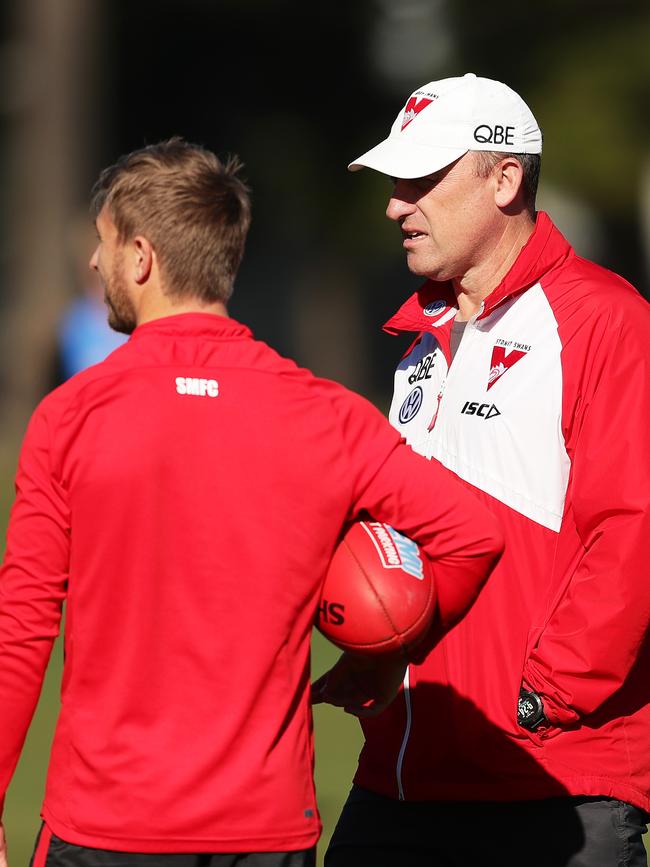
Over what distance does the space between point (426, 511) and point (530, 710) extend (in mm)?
686

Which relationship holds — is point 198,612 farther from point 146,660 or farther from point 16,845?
point 16,845

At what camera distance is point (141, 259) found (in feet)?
11.2

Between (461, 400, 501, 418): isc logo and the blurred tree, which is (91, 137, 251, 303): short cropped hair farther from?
the blurred tree

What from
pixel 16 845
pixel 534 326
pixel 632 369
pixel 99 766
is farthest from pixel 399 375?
pixel 16 845

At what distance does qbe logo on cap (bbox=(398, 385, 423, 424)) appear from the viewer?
4.40 meters

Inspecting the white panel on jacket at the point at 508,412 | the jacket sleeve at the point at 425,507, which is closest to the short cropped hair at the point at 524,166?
the white panel on jacket at the point at 508,412

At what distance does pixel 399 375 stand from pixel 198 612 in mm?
1539

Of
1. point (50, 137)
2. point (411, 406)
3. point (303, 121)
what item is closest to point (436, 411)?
point (411, 406)

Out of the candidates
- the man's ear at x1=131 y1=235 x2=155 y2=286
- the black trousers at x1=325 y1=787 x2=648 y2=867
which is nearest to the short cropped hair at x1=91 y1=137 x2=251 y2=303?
the man's ear at x1=131 y1=235 x2=155 y2=286

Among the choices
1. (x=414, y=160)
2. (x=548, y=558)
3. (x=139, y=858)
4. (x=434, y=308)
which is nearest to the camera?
(x=139, y=858)

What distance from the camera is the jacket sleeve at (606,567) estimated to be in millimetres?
3750

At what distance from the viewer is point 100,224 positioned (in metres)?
3.49

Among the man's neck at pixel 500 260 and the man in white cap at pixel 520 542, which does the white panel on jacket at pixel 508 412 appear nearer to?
the man in white cap at pixel 520 542

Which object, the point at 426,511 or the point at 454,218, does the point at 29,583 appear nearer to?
the point at 426,511
